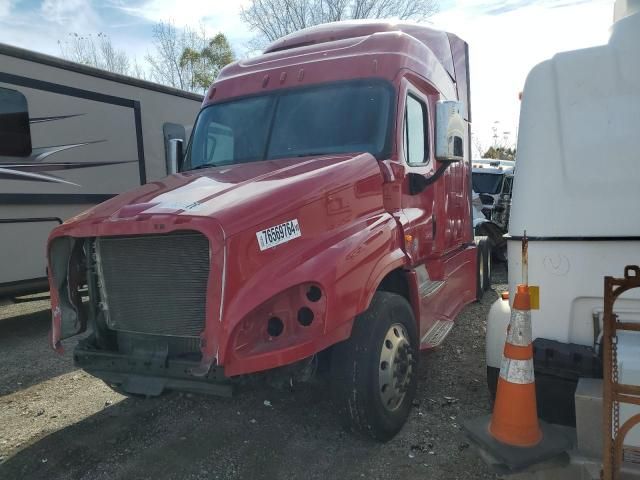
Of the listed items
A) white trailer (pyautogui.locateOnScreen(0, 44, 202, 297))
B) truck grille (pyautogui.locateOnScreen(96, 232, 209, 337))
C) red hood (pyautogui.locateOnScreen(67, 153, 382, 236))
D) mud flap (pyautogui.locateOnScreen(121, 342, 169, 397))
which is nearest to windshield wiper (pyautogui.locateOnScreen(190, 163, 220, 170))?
red hood (pyautogui.locateOnScreen(67, 153, 382, 236))

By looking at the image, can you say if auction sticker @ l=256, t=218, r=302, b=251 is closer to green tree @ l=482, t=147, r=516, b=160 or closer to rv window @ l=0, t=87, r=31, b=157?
rv window @ l=0, t=87, r=31, b=157

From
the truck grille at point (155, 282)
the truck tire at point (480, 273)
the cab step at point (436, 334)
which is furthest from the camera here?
the truck tire at point (480, 273)

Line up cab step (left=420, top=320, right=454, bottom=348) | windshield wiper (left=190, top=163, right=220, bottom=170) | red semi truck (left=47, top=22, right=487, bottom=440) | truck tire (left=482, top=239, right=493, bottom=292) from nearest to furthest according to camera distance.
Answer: red semi truck (left=47, top=22, right=487, bottom=440), cab step (left=420, top=320, right=454, bottom=348), windshield wiper (left=190, top=163, right=220, bottom=170), truck tire (left=482, top=239, right=493, bottom=292)

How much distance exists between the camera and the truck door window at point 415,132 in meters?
4.21

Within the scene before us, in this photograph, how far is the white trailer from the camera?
20.0 feet

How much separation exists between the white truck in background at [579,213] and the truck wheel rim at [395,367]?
3.35 feet

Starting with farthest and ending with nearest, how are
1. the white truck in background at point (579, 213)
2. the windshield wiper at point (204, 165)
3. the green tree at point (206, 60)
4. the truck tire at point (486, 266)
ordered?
the green tree at point (206, 60), the truck tire at point (486, 266), the windshield wiper at point (204, 165), the white truck in background at point (579, 213)

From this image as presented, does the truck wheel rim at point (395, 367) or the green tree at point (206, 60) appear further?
the green tree at point (206, 60)

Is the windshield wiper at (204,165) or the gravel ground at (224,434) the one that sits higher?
the windshield wiper at (204,165)

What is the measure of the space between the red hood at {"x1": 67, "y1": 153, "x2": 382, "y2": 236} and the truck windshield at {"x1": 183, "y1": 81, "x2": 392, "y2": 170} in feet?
0.83

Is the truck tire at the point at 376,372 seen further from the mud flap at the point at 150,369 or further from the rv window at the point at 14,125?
the rv window at the point at 14,125

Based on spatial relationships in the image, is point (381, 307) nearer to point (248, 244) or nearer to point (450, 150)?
point (248, 244)

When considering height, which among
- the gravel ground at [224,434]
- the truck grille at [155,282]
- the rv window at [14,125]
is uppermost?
the rv window at [14,125]

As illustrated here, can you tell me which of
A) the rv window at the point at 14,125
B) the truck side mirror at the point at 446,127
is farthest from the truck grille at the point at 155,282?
the rv window at the point at 14,125
